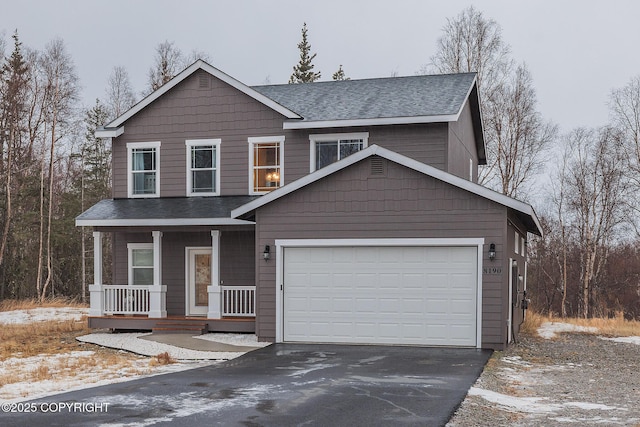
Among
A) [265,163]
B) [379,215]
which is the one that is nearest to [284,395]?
[379,215]

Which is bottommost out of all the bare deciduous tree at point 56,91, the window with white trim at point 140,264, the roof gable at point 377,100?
the window with white trim at point 140,264

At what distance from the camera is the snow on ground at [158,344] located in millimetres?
14203

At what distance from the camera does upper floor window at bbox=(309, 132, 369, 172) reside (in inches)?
734

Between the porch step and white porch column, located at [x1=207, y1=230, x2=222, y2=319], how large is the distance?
1.17ft

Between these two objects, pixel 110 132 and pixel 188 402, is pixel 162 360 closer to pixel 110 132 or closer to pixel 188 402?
pixel 188 402

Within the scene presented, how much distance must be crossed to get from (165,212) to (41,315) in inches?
314

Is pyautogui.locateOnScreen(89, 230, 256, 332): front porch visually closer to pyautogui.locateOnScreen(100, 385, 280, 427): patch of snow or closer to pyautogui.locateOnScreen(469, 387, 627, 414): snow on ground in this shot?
pyautogui.locateOnScreen(100, 385, 280, 427): patch of snow

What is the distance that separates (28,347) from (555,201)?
28934 millimetres

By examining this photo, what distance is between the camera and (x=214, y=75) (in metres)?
19.5

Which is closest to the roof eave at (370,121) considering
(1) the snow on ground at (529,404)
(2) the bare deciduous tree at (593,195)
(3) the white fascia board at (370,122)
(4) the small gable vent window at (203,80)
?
(3) the white fascia board at (370,122)

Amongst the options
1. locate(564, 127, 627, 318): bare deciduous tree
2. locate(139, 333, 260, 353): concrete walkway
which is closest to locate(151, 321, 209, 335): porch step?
locate(139, 333, 260, 353): concrete walkway

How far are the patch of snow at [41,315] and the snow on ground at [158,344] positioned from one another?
508cm

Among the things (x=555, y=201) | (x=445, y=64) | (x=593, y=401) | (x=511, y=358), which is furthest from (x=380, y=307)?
(x=555, y=201)

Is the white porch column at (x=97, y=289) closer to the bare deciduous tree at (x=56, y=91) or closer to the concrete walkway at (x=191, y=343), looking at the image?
the concrete walkway at (x=191, y=343)
